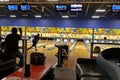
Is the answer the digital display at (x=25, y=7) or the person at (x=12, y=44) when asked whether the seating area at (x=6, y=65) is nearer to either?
the person at (x=12, y=44)

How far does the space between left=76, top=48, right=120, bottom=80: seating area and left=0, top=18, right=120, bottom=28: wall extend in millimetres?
14022

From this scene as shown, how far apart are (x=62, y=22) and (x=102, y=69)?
15109 mm

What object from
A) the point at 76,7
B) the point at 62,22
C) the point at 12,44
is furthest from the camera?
the point at 62,22

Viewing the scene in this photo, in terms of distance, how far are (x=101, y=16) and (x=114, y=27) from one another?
1506mm

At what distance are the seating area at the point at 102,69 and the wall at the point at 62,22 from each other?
14022mm

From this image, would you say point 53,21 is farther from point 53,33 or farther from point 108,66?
point 108,66

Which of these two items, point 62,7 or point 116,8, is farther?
point 62,7

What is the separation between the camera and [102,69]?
329 cm

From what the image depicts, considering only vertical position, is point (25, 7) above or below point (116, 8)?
above

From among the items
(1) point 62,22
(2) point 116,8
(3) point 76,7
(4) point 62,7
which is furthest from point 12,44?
(1) point 62,22

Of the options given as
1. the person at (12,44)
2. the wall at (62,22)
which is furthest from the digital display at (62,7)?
the wall at (62,22)

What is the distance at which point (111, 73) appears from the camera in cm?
263

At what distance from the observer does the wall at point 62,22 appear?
17375mm

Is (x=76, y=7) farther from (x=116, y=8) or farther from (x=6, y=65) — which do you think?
(x=6, y=65)
